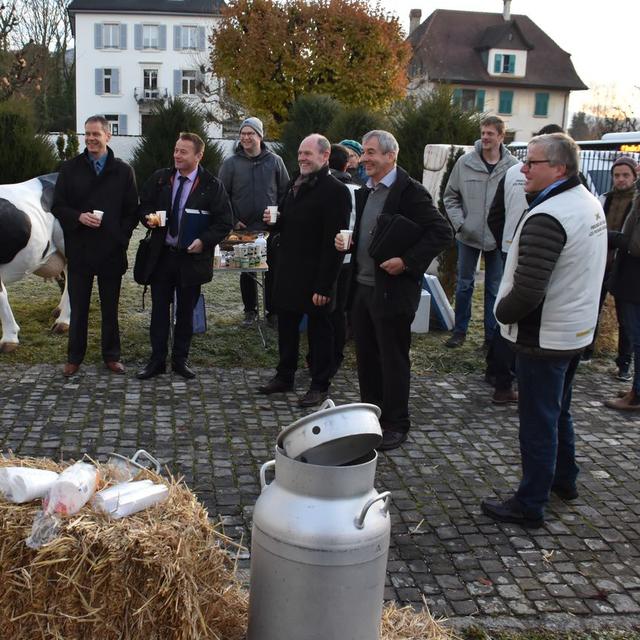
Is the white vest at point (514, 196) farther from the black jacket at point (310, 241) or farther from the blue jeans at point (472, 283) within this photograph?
the black jacket at point (310, 241)

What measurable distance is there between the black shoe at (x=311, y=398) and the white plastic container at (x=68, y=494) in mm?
3857

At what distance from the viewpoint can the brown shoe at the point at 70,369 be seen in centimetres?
697

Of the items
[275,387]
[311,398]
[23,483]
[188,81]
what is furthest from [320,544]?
[188,81]

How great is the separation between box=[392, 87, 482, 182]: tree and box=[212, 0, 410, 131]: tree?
58.5ft

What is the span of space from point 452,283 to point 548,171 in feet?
20.9

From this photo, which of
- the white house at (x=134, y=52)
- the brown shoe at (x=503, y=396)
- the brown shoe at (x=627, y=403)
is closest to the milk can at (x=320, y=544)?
the brown shoe at (x=503, y=396)

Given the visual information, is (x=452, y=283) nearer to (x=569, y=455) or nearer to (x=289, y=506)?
(x=569, y=455)

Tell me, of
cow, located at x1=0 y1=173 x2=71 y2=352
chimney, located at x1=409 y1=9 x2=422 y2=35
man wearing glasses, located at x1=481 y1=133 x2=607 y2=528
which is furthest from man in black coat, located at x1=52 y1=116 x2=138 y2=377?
chimney, located at x1=409 y1=9 x2=422 y2=35

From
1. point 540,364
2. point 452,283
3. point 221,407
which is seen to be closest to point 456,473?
point 540,364

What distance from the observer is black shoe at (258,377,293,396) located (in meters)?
6.78

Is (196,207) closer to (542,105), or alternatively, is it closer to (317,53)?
(317,53)

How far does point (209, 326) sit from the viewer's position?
354 inches

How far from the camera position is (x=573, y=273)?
414 cm

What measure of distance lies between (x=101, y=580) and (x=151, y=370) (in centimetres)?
465
